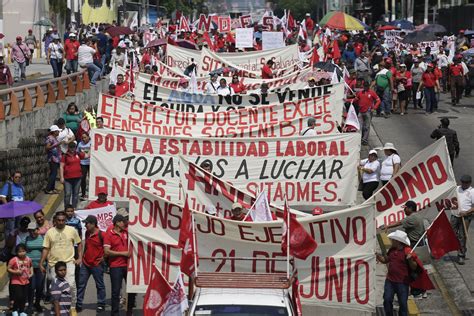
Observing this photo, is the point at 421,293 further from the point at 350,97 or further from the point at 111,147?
the point at 350,97

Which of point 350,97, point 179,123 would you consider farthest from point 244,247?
point 350,97

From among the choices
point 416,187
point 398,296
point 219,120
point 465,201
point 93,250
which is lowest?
point 398,296

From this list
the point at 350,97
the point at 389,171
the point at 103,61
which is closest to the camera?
the point at 389,171

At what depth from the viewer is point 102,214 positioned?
17750 millimetres

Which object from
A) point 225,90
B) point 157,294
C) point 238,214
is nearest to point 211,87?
point 225,90

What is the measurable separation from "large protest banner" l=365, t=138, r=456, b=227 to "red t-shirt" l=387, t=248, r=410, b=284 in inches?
71.6

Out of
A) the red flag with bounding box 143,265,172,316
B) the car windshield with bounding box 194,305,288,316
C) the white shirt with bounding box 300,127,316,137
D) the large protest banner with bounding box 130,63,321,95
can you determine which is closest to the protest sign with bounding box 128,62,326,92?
the large protest banner with bounding box 130,63,321,95

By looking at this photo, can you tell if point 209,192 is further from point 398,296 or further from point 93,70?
point 93,70

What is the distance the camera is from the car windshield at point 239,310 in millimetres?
12547

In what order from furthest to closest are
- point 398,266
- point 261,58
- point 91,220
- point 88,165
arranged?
point 261,58 < point 88,165 < point 91,220 < point 398,266

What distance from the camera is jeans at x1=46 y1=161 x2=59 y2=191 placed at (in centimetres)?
2468

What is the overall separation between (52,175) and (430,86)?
13990 mm

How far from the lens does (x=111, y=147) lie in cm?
2041

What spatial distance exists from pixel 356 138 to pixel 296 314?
749 cm
